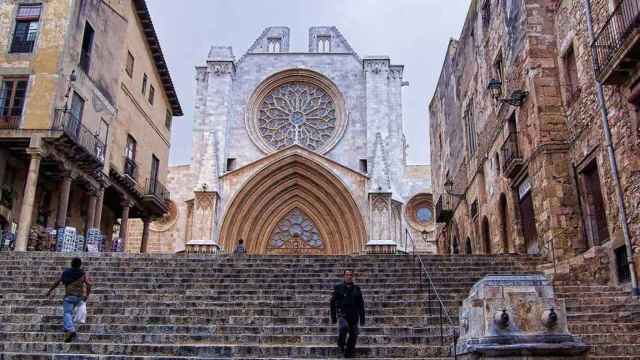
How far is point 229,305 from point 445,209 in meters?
14.8

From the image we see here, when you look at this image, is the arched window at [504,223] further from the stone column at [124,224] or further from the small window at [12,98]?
the small window at [12,98]

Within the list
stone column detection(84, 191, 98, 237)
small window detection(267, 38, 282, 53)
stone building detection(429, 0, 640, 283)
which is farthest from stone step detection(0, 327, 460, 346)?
small window detection(267, 38, 282, 53)

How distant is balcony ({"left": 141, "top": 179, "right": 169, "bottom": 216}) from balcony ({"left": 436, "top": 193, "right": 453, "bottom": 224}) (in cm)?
1154

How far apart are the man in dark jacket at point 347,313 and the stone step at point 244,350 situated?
0.23 m

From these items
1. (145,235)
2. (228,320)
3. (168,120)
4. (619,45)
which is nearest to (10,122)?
(145,235)

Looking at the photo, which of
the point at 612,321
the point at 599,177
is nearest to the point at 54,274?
the point at 612,321

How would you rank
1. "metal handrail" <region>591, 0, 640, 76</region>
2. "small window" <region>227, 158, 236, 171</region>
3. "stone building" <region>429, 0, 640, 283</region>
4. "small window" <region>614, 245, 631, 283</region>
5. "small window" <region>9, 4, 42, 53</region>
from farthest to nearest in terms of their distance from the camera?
"small window" <region>227, 158, 236, 171</region> → "small window" <region>9, 4, 42, 53</region> → "small window" <region>614, 245, 631, 283</region> → "stone building" <region>429, 0, 640, 283</region> → "metal handrail" <region>591, 0, 640, 76</region>

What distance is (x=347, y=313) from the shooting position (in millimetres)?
7500

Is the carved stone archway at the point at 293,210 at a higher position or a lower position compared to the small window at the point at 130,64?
lower

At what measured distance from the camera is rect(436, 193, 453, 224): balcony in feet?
75.7

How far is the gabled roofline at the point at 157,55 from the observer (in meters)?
24.1

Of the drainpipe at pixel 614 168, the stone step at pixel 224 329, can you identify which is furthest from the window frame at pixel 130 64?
the drainpipe at pixel 614 168

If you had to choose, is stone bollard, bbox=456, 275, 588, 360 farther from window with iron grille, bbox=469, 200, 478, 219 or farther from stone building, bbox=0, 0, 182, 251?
window with iron grille, bbox=469, 200, 478, 219

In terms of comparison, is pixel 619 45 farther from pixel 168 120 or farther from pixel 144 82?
pixel 168 120
